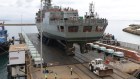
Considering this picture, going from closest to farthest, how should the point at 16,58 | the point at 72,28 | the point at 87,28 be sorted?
the point at 16,58 < the point at 72,28 < the point at 87,28

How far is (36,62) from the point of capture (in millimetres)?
30656

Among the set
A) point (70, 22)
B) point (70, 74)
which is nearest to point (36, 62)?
point (70, 74)

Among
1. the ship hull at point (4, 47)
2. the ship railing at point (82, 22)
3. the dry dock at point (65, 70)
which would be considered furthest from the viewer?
the ship hull at point (4, 47)

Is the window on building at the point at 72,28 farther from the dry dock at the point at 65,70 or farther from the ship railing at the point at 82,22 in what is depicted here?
the dry dock at the point at 65,70

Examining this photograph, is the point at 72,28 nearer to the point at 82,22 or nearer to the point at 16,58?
the point at 82,22

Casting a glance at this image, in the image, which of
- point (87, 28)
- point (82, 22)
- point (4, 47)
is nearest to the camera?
point (82, 22)

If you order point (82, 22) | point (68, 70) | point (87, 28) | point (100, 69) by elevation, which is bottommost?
point (68, 70)

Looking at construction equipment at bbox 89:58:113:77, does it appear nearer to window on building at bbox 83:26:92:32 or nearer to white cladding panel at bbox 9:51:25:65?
window on building at bbox 83:26:92:32

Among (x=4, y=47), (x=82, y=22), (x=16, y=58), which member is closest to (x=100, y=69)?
(x=82, y=22)

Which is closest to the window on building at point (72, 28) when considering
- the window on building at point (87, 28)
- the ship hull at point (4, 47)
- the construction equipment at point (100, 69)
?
the window on building at point (87, 28)

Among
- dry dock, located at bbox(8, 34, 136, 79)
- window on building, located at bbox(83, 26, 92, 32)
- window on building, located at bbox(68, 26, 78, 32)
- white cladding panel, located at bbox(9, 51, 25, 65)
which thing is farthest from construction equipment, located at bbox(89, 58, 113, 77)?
white cladding panel, located at bbox(9, 51, 25, 65)

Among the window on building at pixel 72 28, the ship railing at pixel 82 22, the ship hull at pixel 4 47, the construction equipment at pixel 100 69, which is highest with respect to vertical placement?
the ship railing at pixel 82 22

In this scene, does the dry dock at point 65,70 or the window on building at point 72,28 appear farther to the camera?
the window on building at point 72,28

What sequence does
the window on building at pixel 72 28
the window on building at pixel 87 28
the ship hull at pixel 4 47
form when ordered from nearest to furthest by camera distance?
the window on building at pixel 72 28, the window on building at pixel 87 28, the ship hull at pixel 4 47
